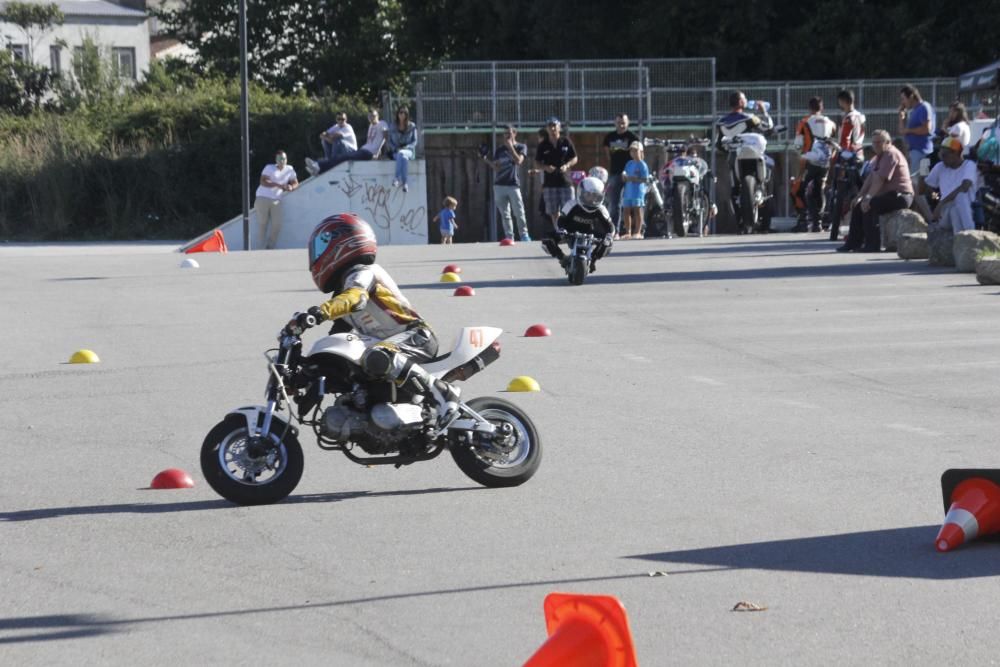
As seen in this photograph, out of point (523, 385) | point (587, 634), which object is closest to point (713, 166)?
point (523, 385)

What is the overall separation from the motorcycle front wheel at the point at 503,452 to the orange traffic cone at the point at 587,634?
357cm

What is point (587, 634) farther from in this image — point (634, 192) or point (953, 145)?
point (634, 192)

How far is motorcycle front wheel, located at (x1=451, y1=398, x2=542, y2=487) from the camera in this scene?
7.80 metres

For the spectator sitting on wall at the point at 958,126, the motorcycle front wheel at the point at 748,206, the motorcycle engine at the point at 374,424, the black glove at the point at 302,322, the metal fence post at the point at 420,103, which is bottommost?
the motorcycle engine at the point at 374,424

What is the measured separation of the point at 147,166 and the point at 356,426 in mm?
34968

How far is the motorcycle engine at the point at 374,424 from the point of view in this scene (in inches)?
300

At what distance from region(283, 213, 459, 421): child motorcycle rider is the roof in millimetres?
70901

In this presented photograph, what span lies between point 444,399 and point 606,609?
3.75 metres

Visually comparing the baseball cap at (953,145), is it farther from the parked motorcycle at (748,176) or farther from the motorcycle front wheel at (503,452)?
the motorcycle front wheel at (503,452)

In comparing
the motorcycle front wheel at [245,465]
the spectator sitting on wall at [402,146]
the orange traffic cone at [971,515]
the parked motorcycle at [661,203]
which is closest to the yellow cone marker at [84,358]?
the motorcycle front wheel at [245,465]

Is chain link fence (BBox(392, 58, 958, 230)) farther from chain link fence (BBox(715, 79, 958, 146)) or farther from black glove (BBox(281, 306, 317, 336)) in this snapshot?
black glove (BBox(281, 306, 317, 336))

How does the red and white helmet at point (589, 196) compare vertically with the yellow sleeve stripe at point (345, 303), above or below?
above

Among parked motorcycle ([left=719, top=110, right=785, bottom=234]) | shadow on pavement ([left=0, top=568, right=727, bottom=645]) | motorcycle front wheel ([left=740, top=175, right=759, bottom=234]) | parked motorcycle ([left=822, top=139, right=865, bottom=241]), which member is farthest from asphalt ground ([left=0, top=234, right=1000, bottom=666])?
motorcycle front wheel ([left=740, top=175, right=759, bottom=234])

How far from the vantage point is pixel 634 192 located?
2714 centimetres
